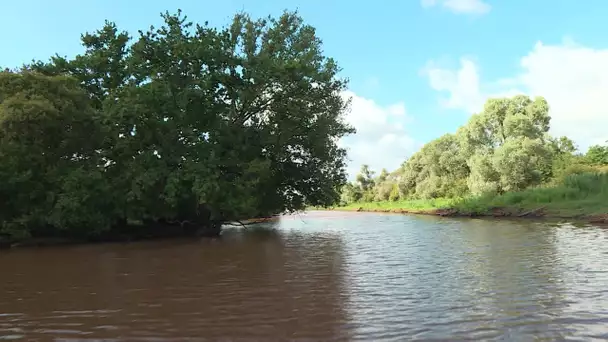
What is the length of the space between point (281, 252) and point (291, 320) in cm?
1096

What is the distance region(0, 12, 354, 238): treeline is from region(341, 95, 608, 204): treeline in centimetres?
886

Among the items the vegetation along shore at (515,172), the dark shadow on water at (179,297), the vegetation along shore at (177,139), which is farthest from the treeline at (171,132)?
the vegetation along shore at (515,172)

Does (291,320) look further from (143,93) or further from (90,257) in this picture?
(143,93)

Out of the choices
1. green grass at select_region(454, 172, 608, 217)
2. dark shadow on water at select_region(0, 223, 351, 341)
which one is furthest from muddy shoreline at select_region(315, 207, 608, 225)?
dark shadow on water at select_region(0, 223, 351, 341)

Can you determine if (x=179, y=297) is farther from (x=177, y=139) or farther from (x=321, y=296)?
(x=177, y=139)

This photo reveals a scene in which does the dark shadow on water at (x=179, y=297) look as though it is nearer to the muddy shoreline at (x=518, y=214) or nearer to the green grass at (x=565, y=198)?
the muddy shoreline at (x=518, y=214)

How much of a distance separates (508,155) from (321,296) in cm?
4506

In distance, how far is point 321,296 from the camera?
31.9 ft

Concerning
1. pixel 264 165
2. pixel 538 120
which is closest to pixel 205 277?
pixel 264 165

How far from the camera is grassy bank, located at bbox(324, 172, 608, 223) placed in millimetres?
32531

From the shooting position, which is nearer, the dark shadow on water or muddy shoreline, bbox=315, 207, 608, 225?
the dark shadow on water

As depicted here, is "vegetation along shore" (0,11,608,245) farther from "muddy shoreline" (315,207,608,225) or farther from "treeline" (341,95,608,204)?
"treeline" (341,95,608,204)

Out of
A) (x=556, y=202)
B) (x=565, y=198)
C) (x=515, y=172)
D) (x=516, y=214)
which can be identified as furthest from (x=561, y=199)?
(x=515, y=172)

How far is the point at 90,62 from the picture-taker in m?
29.8
